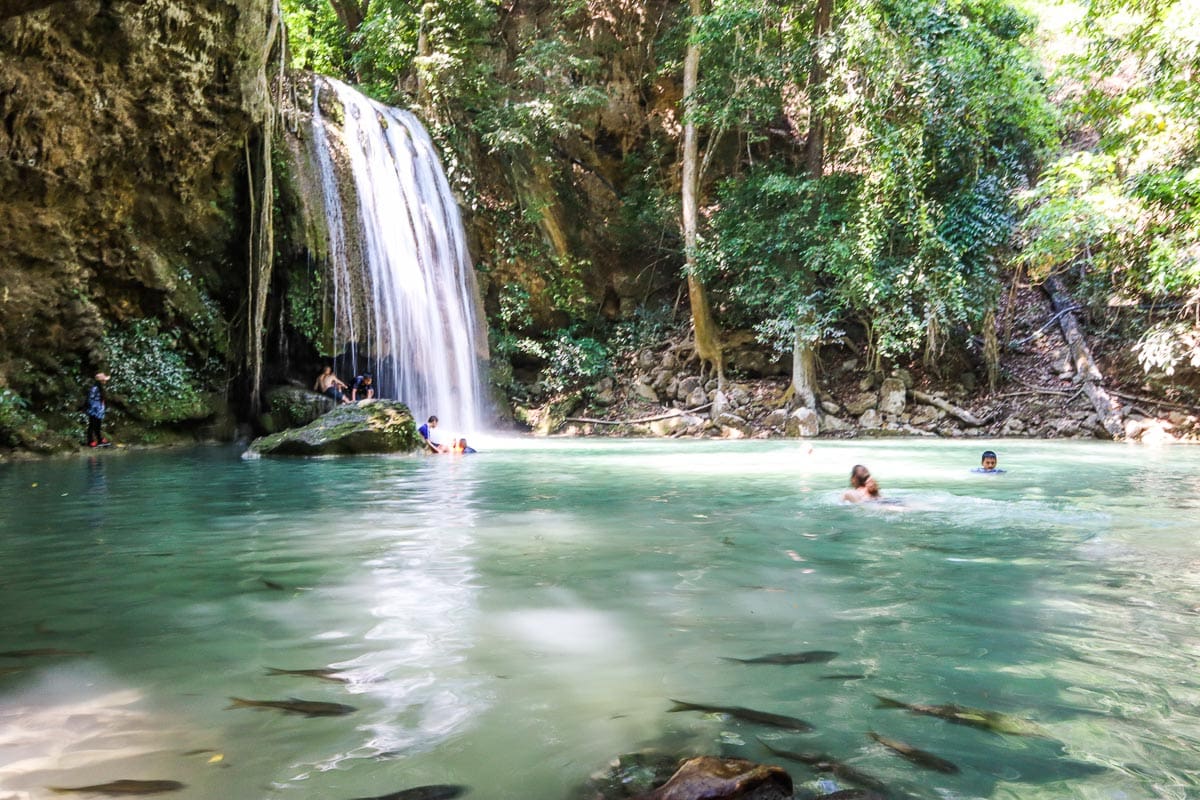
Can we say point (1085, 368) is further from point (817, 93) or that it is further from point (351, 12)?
point (351, 12)

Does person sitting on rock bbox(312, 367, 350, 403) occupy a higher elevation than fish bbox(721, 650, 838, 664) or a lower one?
higher

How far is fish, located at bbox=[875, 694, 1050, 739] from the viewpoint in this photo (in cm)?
231

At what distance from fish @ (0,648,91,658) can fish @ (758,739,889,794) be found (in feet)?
8.13

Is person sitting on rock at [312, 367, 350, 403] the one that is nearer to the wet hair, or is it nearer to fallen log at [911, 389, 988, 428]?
the wet hair

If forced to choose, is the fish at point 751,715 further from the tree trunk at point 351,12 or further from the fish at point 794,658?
the tree trunk at point 351,12

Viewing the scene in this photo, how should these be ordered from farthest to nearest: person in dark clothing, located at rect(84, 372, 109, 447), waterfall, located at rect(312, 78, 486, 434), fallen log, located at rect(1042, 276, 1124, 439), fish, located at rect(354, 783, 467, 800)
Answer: fallen log, located at rect(1042, 276, 1124, 439) < waterfall, located at rect(312, 78, 486, 434) < person in dark clothing, located at rect(84, 372, 109, 447) < fish, located at rect(354, 783, 467, 800)

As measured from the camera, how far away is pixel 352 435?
472 inches

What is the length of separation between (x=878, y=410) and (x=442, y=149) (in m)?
11.6

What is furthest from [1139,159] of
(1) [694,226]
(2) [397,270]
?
(2) [397,270]

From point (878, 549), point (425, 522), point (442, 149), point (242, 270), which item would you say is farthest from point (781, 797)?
point (442, 149)

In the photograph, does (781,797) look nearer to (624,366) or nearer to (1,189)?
(1,189)

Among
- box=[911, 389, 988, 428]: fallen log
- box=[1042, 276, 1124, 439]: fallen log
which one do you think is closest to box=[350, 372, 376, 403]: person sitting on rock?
box=[911, 389, 988, 428]: fallen log

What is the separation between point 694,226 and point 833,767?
1732 centimetres

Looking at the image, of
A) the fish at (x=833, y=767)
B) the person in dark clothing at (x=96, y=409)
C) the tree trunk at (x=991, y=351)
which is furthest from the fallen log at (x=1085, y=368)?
the person in dark clothing at (x=96, y=409)
